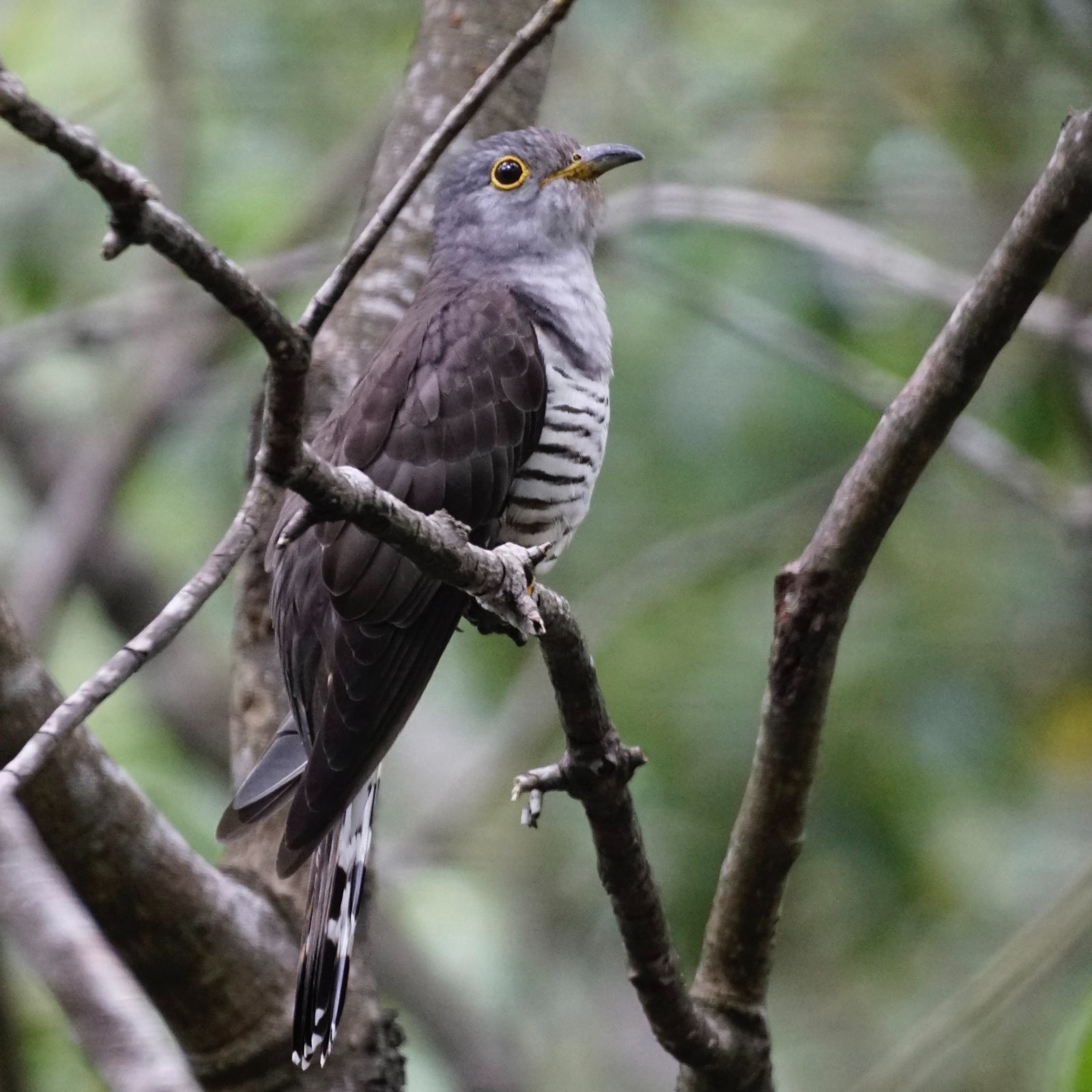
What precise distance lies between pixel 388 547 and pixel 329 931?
2.55ft

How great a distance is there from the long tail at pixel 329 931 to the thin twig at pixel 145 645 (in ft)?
3.67

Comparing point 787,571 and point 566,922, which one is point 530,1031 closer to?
point 566,922

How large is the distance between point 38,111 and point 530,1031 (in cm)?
599

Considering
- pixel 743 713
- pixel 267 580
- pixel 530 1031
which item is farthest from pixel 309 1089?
pixel 530 1031

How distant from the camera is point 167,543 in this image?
693 cm

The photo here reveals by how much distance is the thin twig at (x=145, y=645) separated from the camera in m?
1.67

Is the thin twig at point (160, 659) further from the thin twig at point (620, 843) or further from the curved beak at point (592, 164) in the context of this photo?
the thin twig at point (620, 843)

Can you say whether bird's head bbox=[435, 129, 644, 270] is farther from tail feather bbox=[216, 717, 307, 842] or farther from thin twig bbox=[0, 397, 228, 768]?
thin twig bbox=[0, 397, 228, 768]

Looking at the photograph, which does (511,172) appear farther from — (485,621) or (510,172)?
(485,621)

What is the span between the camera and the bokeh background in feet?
16.2

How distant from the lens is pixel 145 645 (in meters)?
1.81

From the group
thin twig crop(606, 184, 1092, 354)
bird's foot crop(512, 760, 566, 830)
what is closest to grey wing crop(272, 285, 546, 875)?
bird's foot crop(512, 760, 566, 830)

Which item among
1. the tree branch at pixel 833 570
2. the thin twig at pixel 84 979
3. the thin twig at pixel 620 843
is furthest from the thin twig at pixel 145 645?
the tree branch at pixel 833 570

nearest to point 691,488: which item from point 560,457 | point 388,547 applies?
point 560,457
